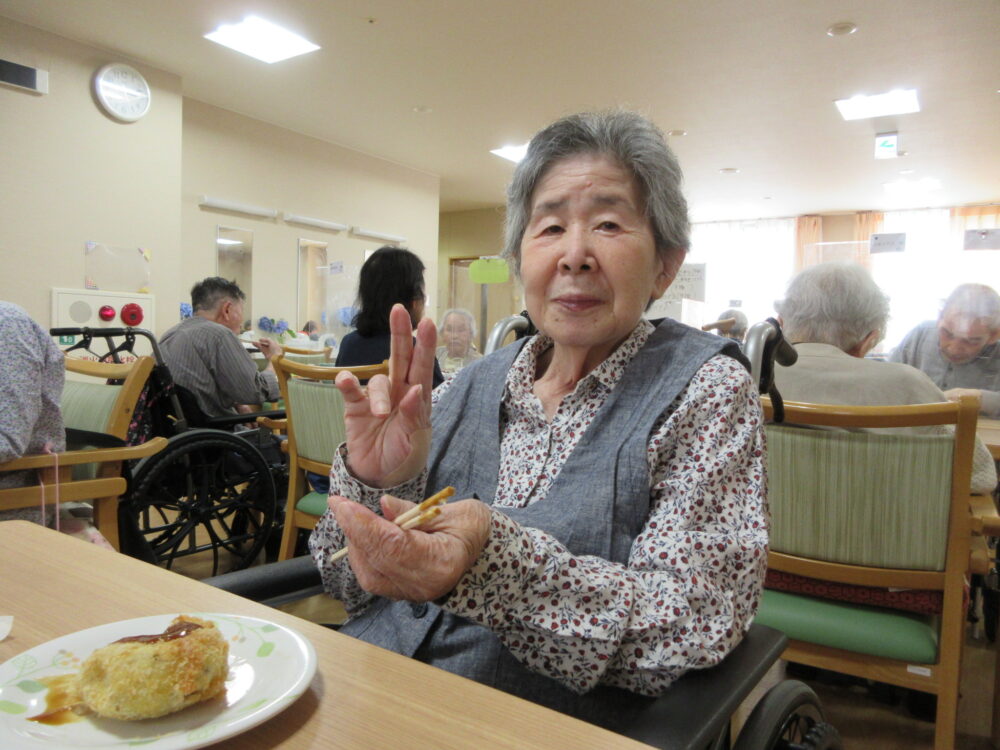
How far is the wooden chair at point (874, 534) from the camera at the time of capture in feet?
4.11

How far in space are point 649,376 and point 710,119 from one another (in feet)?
17.3

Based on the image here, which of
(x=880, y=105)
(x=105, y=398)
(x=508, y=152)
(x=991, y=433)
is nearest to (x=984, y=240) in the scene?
(x=991, y=433)

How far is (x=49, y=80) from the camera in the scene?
4.16 m

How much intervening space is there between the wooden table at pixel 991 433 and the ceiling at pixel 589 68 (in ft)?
5.71

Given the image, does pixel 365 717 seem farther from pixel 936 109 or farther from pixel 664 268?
pixel 936 109

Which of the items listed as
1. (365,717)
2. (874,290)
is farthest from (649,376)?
(874,290)

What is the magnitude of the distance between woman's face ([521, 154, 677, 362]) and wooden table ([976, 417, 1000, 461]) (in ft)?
3.84

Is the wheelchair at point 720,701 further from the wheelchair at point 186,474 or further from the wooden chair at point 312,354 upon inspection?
the wooden chair at point 312,354

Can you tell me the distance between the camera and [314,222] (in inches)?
249

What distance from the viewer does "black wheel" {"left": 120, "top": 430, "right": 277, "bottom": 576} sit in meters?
2.33

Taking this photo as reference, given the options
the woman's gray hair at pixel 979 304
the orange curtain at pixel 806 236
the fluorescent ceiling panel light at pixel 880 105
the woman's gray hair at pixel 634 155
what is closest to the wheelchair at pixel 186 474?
the woman's gray hair at pixel 634 155

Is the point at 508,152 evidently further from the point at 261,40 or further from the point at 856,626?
the point at 856,626

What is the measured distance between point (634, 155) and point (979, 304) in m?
2.62

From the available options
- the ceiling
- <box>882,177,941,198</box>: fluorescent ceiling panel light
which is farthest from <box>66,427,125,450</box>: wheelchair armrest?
<box>882,177,941,198</box>: fluorescent ceiling panel light
